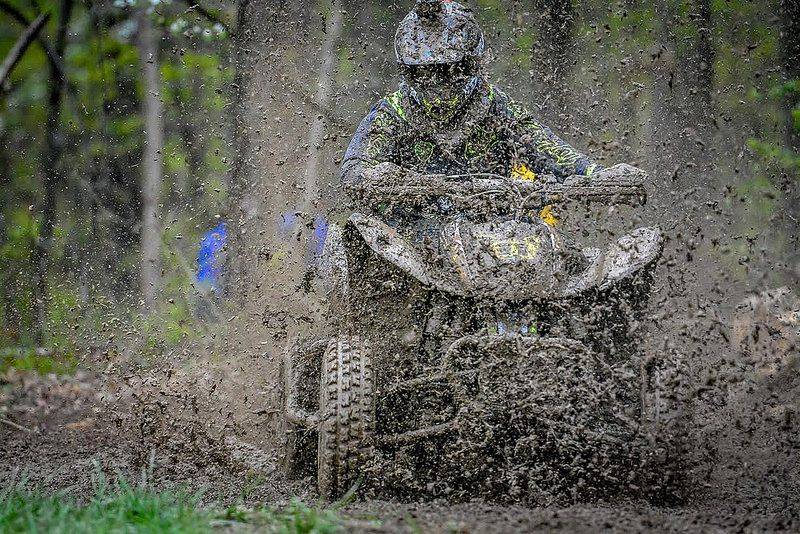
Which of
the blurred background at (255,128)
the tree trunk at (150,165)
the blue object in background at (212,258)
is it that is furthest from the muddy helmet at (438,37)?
the tree trunk at (150,165)

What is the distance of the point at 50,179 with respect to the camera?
1229cm

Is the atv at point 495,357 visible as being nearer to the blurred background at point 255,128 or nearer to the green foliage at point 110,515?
the green foliage at point 110,515

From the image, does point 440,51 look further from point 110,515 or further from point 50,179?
point 50,179

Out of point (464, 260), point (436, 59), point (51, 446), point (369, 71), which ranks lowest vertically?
point (51, 446)

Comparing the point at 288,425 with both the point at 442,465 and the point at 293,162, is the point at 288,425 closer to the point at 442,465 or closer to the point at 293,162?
the point at 442,465

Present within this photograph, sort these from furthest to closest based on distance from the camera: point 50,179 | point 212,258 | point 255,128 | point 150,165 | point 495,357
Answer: point 255,128 → point 50,179 → point 150,165 → point 212,258 → point 495,357

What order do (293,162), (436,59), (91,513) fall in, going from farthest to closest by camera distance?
(293,162)
(436,59)
(91,513)

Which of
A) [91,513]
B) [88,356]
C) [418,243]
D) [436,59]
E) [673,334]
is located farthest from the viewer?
[88,356]

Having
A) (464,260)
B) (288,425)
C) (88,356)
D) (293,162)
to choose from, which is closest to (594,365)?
(464,260)

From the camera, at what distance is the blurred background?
34.1ft

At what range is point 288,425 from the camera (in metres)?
5.03

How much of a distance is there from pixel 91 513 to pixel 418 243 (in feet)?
6.60

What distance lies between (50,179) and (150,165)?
154cm

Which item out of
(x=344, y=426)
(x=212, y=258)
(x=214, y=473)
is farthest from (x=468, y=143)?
(x=212, y=258)
